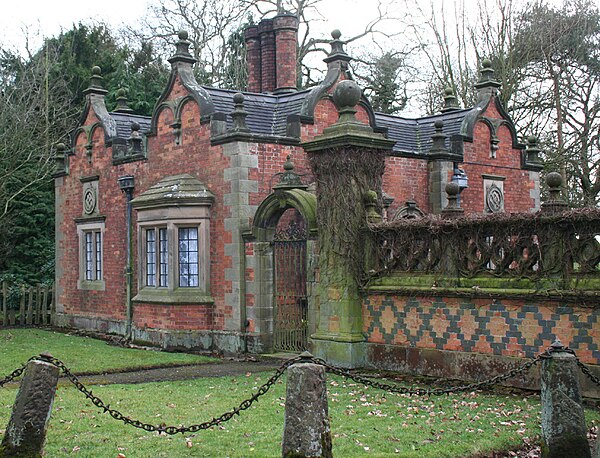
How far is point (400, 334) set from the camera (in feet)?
42.9

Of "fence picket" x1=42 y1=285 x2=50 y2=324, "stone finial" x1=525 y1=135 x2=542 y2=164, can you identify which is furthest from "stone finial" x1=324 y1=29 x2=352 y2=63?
"fence picket" x1=42 y1=285 x2=50 y2=324

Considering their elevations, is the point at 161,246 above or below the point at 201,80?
below

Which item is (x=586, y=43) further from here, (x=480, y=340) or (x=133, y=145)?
(x=480, y=340)

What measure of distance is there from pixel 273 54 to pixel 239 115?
5.61 meters

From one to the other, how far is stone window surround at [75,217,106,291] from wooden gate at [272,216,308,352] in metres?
6.56

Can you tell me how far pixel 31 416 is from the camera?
24.3ft

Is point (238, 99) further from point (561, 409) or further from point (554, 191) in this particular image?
point (561, 409)

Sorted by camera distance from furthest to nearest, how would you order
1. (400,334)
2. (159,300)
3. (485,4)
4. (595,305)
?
1. (485,4)
2. (159,300)
3. (400,334)
4. (595,305)

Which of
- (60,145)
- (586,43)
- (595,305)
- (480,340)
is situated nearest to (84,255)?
(60,145)

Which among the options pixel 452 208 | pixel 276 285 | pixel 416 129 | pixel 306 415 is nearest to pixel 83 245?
pixel 276 285

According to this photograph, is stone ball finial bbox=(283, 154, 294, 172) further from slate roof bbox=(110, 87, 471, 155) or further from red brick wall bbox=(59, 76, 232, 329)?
red brick wall bbox=(59, 76, 232, 329)

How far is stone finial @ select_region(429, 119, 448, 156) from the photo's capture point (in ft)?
64.8

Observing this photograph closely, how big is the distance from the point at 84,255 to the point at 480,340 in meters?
13.7

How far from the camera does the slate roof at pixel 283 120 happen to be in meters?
18.1
